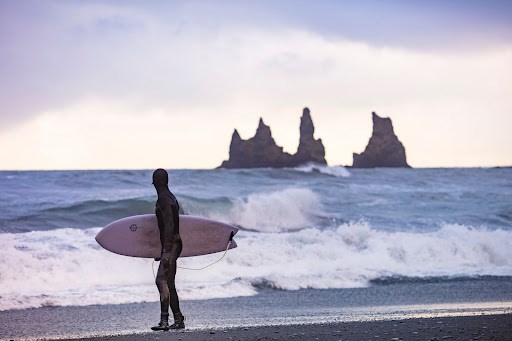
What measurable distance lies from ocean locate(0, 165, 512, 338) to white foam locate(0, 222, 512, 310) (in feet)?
0.08

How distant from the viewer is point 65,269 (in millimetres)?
14820

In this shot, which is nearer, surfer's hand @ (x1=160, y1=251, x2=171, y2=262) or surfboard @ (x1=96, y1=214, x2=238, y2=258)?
surfer's hand @ (x1=160, y1=251, x2=171, y2=262)

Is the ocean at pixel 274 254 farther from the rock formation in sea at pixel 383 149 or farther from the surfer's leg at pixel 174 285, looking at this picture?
the rock formation in sea at pixel 383 149

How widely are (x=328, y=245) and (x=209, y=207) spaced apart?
917 cm

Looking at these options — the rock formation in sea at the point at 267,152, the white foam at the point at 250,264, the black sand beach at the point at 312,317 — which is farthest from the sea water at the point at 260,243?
the rock formation in sea at the point at 267,152

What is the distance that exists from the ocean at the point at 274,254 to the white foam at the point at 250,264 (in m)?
0.02

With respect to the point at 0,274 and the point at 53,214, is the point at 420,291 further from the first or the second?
the point at 53,214

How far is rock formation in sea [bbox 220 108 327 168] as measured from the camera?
70625mm

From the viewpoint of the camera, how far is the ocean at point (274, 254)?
41.0 ft

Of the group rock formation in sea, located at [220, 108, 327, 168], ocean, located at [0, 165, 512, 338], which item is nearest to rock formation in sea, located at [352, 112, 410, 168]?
rock formation in sea, located at [220, 108, 327, 168]

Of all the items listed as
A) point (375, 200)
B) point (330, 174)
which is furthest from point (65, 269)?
point (330, 174)

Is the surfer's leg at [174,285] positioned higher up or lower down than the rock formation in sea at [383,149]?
lower down

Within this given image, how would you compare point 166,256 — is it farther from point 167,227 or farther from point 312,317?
point 312,317

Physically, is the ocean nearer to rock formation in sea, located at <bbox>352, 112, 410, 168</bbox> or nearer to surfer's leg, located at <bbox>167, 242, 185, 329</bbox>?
surfer's leg, located at <bbox>167, 242, 185, 329</bbox>
